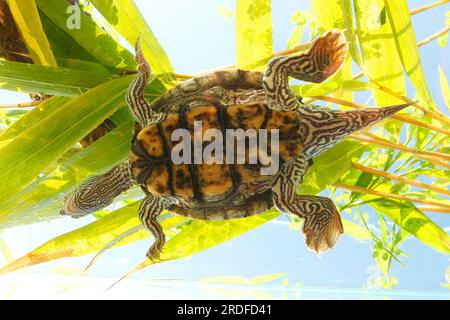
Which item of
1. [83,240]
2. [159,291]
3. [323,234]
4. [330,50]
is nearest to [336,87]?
[330,50]

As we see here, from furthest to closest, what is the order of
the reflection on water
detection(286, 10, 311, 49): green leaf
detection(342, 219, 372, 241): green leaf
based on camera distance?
the reflection on water, detection(342, 219, 372, 241): green leaf, detection(286, 10, 311, 49): green leaf

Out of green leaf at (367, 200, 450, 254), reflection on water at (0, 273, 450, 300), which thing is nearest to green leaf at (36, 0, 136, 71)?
green leaf at (367, 200, 450, 254)

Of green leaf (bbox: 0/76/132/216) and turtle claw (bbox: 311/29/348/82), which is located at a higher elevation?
turtle claw (bbox: 311/29/348/82)

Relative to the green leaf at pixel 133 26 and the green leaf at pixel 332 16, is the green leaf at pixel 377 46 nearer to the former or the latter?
the green leaf at pixel 332 16

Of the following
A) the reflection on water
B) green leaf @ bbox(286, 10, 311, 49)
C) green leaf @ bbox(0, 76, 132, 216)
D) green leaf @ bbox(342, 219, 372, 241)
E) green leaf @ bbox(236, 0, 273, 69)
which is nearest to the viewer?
green leaf @ bbox(0, 76, 132, 216)

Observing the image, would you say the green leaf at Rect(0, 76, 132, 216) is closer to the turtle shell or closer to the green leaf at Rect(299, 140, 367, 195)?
the turtle shell

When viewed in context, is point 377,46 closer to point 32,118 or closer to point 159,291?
point 32,118
